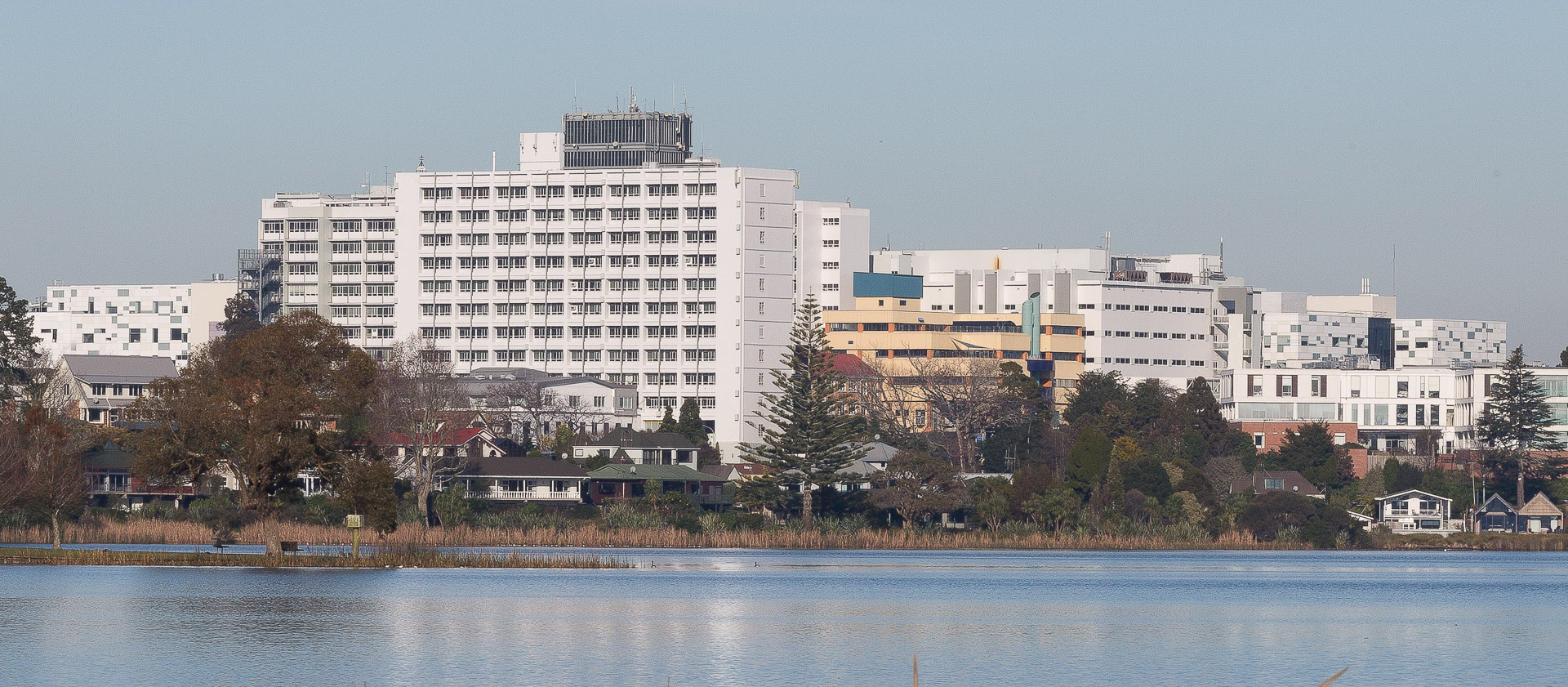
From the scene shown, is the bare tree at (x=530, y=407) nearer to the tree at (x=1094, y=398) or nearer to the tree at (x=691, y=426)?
the tree at (x=691, y=426)

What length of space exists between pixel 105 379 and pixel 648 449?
205 ft

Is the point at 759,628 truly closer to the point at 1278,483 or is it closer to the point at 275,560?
the point at 275,560

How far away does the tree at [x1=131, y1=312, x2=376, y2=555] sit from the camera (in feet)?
259

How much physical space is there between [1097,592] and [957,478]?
4593cm

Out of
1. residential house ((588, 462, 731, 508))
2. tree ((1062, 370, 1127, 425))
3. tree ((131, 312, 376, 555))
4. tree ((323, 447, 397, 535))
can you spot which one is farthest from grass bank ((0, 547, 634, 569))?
tree ((1062, 370, 1127, 425))

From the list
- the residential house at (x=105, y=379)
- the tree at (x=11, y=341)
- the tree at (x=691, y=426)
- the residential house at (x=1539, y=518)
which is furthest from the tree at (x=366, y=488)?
the residential house at (x=105, y=379)

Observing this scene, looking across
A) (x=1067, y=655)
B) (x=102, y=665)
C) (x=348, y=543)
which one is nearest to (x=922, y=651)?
(x=1067, y=655)

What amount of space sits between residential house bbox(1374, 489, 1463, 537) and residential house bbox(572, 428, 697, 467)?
4780cm

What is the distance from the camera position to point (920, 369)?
194750 mm

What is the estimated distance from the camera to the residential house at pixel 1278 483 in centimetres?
15000

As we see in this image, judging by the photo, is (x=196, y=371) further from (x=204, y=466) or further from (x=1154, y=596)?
(x=1154, y=596)

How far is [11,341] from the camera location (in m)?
117

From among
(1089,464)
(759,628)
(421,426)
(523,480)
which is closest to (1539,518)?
(1089,464)

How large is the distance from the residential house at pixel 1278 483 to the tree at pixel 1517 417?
18.0 meters
